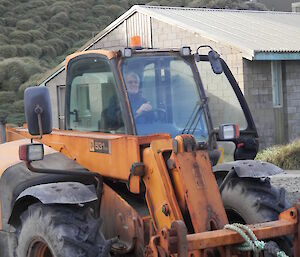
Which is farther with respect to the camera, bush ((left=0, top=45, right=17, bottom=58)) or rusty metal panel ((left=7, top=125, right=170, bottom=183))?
bush ((left=0, top=45, right=17, bottom=58))

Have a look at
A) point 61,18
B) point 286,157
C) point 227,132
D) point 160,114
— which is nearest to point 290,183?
point 286,157

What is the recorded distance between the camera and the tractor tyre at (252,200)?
6027mm

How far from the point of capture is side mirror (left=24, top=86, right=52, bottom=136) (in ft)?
18.7

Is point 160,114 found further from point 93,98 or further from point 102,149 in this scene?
point 93,98

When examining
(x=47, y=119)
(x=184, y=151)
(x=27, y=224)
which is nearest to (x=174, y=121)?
(x=184, y=151)

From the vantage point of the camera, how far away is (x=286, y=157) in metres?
15.8

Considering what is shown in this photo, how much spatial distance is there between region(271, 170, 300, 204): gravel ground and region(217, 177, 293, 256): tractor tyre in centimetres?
473

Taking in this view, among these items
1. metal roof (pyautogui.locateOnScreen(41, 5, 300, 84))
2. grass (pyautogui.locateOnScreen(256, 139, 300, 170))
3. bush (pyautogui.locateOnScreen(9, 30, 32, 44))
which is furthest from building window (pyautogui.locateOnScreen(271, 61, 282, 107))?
bush (pyautogui.locateOnScreen(9, 30, 32, 44))

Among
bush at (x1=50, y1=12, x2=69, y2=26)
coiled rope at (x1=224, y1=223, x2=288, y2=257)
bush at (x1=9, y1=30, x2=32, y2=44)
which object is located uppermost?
bush at (x1=50, y1=12, x2=69, y2=26)

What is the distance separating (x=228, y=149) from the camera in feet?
22.3

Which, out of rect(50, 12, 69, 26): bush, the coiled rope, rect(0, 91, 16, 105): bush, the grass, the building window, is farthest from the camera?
rect(50, 12, 69, 26): bush

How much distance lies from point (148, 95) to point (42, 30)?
121 ft

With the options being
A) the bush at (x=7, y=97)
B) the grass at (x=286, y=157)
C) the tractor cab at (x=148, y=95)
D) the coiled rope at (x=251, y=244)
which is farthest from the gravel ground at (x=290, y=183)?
the bush at (x=7, y=97)

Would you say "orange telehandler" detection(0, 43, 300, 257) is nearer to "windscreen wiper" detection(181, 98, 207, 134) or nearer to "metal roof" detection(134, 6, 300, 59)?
"windscreen wiper" detection(181, 98, 207, 134)
